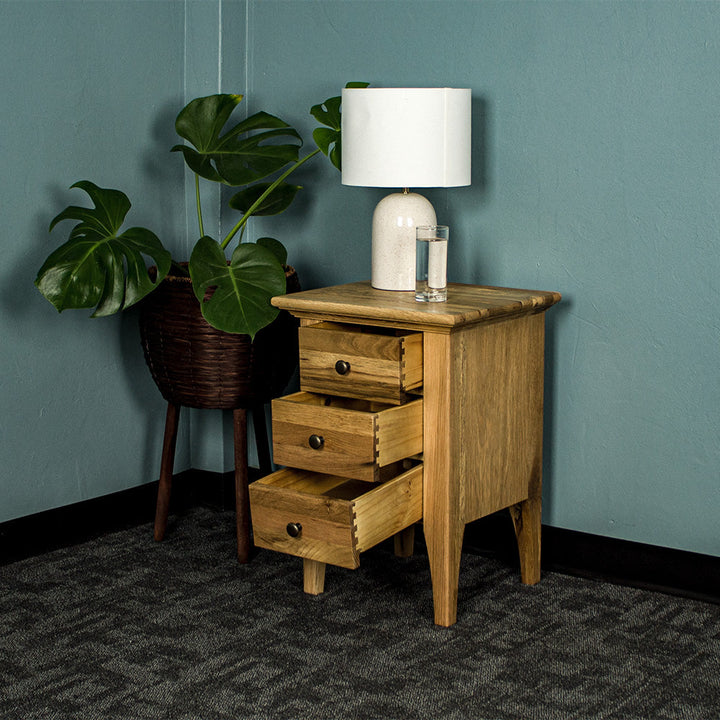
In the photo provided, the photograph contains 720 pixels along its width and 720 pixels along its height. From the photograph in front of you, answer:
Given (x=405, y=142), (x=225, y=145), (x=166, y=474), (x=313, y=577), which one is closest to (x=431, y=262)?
(x=405, y=142)

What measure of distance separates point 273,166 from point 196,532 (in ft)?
3.10

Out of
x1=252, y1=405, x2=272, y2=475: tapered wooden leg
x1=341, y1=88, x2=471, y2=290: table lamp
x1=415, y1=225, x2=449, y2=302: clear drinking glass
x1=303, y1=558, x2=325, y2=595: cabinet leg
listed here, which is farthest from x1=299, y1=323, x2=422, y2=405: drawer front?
x1=252, y1=405, x2=272, y2=475: tapered wooden leg

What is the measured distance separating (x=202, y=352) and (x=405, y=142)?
0.69m

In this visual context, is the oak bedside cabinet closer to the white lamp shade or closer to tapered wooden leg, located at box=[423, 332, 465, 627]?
tapered wooden leg, located at box=[423, 332, 465, 627]

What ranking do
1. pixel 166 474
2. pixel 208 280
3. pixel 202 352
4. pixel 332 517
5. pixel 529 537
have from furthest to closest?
1. pixel 166 474
2. pixel 202 352
3. pixel 529 537
4. pixel 208 280
5. pixel 332 517

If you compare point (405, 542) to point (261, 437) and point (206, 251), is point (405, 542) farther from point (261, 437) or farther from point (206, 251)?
point (206, 251)

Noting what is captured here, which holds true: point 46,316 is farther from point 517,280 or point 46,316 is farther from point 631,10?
point 631,10

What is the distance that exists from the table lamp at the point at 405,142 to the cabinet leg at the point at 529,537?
63cm

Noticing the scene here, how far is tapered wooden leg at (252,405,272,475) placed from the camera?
2572mm

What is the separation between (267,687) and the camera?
1.78m

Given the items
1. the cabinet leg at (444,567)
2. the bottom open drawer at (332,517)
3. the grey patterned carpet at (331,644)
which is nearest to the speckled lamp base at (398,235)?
the bottom open drawer at (332,517)

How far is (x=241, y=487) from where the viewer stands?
2404mm

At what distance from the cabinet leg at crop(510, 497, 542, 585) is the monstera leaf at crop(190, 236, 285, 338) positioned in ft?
2.31

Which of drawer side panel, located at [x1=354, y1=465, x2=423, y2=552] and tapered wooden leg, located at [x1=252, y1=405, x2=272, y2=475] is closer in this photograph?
drawer side panel, located at [x1=354, y1=465, x2=423, y2=552]
